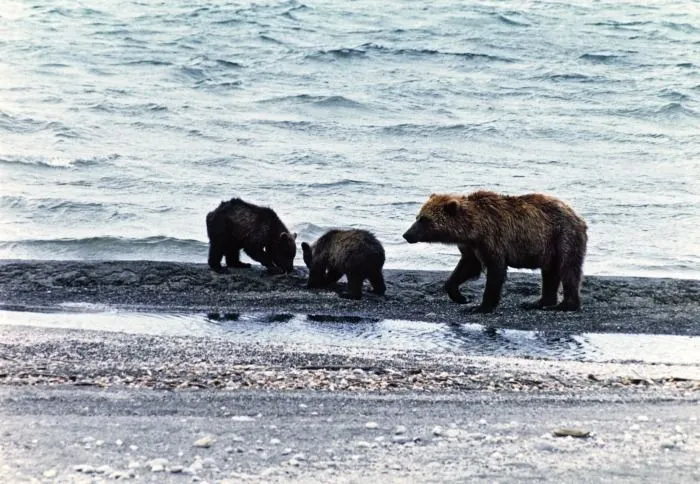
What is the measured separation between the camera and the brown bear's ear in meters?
10.7

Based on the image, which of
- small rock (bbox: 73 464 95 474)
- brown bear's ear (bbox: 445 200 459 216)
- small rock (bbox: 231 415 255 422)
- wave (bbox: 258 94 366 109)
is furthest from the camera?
wave (bbox: 258 94 366 109)

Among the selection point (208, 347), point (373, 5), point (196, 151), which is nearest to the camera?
point (208, 347)

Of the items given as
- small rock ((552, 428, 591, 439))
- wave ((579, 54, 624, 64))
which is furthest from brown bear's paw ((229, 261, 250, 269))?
wave ((579, 54, 624, 64))

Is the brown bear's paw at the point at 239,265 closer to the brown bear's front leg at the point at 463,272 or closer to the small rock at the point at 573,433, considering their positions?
the brown bear's front leg at the point at 463,272

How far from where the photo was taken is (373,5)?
38.5m

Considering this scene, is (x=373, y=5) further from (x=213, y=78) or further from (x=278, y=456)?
(x=278, y=456)

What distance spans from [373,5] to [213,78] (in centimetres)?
1106

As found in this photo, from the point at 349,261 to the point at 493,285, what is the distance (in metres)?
1.42

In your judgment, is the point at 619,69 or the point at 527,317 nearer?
the point at 527,317

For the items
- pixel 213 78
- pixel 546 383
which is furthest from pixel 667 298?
pixel 213 78

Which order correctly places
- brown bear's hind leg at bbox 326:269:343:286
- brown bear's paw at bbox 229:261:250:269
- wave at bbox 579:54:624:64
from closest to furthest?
brown bear's hind leg at bbox 326:269:343:286
brown bear's paw at bbox 229:261:250:269
wave at bbox 579:54:624:64

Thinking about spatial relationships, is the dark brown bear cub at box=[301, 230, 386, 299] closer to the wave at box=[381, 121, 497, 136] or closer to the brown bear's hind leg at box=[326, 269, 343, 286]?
the brown bear's hind leg at box=[326, 269, 343, 286]

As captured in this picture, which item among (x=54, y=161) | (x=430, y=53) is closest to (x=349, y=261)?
(x=54, y=161)

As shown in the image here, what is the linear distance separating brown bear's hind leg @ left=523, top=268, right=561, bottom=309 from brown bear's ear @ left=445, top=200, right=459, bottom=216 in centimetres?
99
